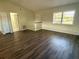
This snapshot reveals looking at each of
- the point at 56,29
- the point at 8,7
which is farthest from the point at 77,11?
the point at 8,7

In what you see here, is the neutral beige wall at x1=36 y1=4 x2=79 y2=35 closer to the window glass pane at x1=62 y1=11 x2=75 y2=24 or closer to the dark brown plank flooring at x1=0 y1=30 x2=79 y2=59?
the window glass pane at x1=62 y1=11 x2=75 y2=24

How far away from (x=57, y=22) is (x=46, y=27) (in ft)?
4.29

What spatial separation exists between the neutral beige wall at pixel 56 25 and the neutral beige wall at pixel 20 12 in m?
1.09

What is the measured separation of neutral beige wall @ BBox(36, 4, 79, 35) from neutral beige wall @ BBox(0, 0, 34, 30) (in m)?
1.09

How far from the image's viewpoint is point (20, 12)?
253 inches

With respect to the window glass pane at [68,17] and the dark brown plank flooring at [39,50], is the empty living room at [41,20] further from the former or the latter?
the dark brown plank flooring at [39,50]

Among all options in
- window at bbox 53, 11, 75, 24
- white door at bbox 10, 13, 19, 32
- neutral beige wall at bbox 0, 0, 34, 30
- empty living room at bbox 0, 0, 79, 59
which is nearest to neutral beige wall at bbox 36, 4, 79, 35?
empty living room at bbox 0, 0, 79, 59

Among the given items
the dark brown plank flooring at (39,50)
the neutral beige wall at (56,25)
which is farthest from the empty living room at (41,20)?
the dark brown plank flooring at (39,50)

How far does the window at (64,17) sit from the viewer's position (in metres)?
5.17

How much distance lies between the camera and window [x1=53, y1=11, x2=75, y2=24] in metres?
5.17

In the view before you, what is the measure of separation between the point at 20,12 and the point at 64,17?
4012mm

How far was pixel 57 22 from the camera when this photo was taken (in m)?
6.01

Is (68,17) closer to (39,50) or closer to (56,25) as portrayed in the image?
(56,25)

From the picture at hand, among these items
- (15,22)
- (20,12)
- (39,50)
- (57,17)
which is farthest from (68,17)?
(15,22)
